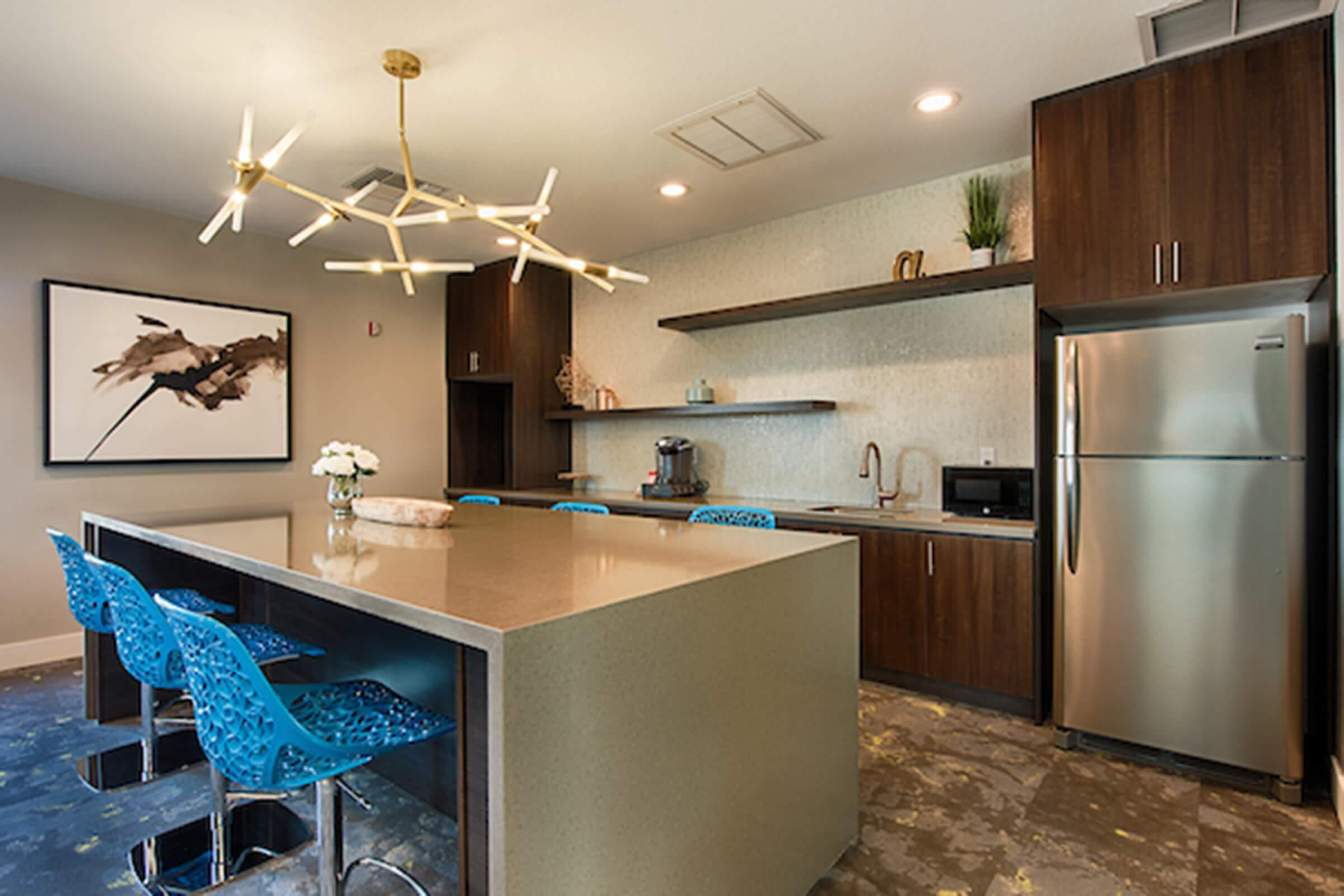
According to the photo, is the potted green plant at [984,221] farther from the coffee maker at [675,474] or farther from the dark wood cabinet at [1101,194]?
the coffee maker at [675,474]

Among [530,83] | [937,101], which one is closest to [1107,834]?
[937,101]

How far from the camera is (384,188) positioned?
3.67m

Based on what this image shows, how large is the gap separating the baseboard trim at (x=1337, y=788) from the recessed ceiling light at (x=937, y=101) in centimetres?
266

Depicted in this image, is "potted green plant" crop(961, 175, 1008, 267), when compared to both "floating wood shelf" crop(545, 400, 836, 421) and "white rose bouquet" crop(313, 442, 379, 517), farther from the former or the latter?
"white rose bouquet" crop(313, 442, 379, 517)

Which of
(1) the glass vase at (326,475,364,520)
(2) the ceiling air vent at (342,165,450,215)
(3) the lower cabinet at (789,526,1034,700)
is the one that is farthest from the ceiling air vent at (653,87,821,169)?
(1) the glass vase at (326,475,364,520)

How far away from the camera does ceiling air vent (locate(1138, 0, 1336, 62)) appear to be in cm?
220

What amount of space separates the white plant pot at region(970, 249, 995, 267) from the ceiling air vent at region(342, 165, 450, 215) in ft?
9.07

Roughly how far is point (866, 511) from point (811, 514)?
1.14 feet

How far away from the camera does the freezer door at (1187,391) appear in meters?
2.23

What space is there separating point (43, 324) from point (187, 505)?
1.22 m

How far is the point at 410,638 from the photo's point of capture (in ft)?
6.72

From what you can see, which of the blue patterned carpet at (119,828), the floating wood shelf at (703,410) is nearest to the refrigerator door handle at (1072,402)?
the floating wood shelf at (703,410)

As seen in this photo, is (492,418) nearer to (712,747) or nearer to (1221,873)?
(712,747)

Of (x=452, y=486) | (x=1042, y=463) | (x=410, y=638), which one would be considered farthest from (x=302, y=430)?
(x=1042, y=463)
